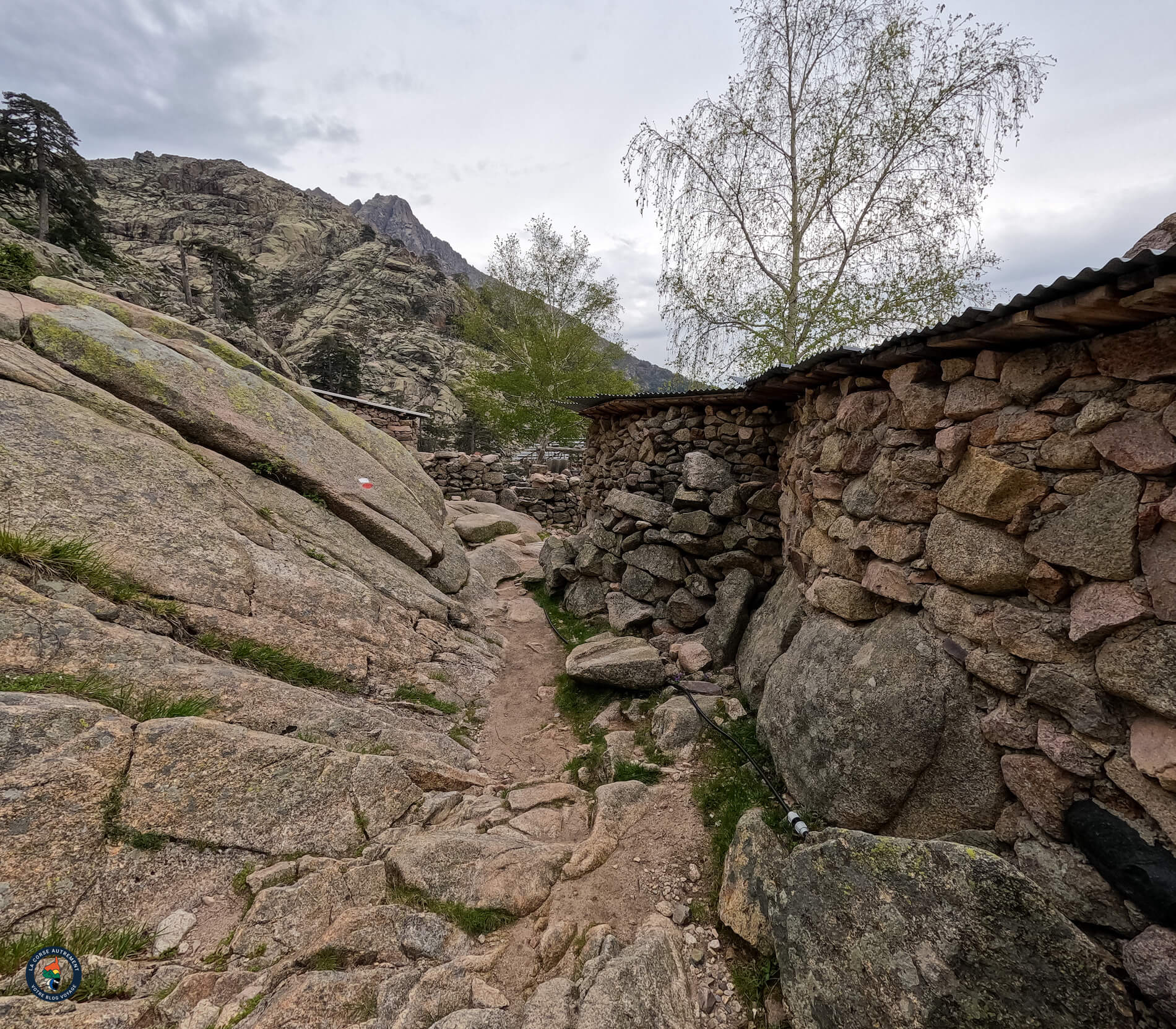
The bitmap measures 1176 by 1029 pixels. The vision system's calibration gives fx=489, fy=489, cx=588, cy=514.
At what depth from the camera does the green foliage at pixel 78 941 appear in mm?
2207

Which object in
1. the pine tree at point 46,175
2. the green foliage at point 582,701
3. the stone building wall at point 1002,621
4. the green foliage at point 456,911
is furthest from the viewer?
the pine tree at point 46,175

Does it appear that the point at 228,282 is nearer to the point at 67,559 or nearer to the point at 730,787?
the point at 67,559

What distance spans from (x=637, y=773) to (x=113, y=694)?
13.6ft

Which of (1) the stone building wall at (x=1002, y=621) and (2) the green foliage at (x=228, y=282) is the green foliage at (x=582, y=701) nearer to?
(1) the stone building wall at (x=1002, y=621)

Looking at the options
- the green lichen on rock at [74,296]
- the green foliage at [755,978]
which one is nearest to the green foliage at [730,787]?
the green foliage at [755,978]

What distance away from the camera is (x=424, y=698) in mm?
5762

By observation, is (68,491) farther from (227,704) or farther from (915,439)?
(915,439)

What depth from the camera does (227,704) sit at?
12.8 ft

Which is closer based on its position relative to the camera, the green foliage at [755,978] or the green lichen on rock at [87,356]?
the green foliage at [755,978]

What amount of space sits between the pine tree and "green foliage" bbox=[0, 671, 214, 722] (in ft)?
105

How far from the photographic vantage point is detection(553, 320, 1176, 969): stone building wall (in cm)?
244

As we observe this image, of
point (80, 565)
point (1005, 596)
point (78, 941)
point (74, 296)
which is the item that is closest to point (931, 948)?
point (1005, 596)

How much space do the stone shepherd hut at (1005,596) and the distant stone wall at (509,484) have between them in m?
12.4

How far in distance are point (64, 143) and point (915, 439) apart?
40168 mm
